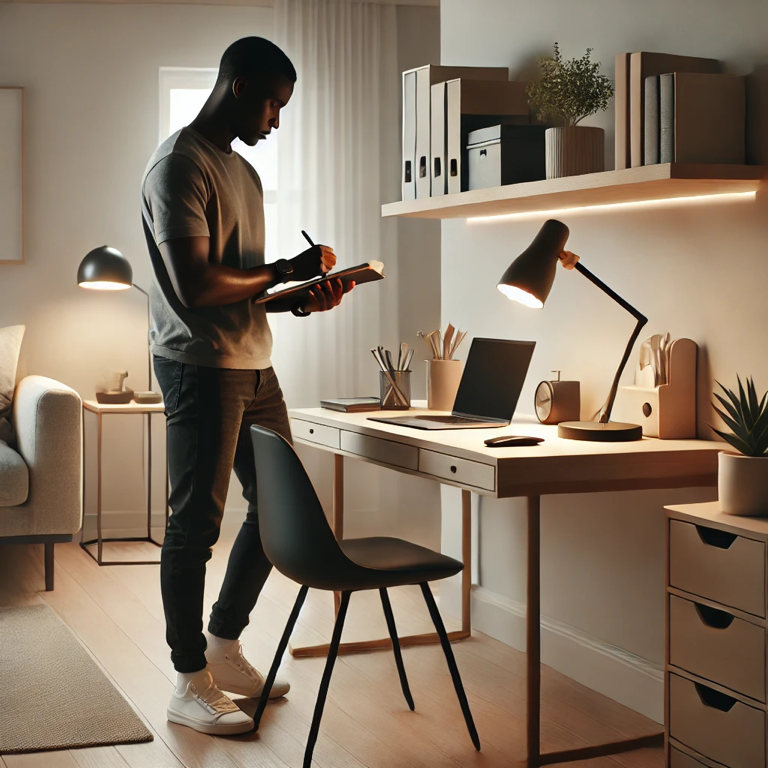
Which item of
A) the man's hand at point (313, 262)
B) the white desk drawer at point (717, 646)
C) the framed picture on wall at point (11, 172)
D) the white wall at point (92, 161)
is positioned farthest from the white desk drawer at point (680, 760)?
the framed picture on wall at point (11, 172)

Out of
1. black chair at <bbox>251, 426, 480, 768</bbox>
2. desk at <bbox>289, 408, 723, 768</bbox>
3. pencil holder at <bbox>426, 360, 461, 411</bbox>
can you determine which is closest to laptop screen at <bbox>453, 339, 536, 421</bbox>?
pencil holder at <bbox>426, 360, 461, 411</bbox>

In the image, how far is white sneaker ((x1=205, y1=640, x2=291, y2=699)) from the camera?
2566mm

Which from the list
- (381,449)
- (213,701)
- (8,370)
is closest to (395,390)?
(381,449)

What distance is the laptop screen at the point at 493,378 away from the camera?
107 inches

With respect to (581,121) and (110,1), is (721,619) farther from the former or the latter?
(110,1)

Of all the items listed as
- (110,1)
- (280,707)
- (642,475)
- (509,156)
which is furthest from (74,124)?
(642,475)

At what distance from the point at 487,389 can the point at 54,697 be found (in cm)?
139

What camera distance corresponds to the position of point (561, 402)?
2.70 m

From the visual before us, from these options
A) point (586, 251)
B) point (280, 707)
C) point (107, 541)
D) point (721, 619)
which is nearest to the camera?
point (721, 619)

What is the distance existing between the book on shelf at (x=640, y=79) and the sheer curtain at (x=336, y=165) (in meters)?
2.46

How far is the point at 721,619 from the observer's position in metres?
1.94

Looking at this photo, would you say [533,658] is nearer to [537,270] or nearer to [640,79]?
[537,270]

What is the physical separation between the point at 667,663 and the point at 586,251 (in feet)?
3.88

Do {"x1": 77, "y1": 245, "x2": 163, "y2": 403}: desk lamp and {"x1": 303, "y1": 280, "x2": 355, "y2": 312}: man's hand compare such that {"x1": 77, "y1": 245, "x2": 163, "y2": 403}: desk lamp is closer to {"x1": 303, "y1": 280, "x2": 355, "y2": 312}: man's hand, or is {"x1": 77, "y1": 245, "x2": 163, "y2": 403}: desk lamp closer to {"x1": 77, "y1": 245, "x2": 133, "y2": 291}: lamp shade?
{"x1": 77, "y1": 245, "x2": 133, "y2": 291}: lamp shade
